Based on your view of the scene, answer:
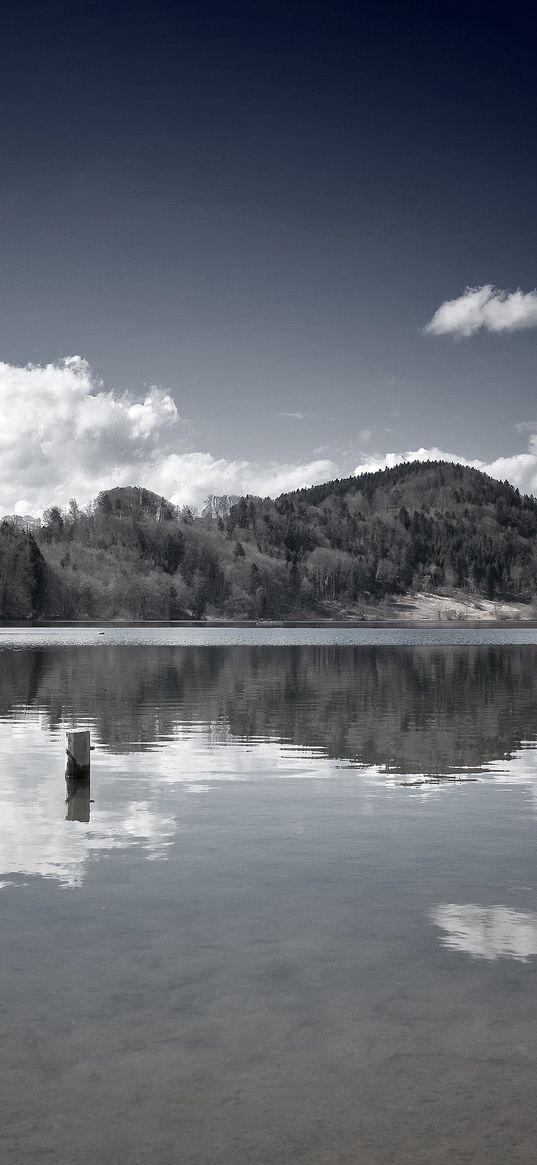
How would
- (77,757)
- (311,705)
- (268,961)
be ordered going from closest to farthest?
(268,961), (77,757), (311,705)

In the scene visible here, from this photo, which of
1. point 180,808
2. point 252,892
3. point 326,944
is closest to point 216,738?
point 180,808

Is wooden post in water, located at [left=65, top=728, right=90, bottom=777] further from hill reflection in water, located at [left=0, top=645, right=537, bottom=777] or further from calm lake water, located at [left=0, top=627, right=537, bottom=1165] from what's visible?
hill reflection in water, located at [left=0, top=645, right=537, bottom=777]

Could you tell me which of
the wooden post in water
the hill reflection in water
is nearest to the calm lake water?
the wooden post in water

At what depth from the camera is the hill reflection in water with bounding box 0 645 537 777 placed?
3259 centimetres

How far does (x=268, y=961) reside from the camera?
38.8 ft

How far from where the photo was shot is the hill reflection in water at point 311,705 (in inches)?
1283

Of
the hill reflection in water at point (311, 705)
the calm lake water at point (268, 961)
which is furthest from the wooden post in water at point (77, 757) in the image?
the hill reflection in water at point (311, 705)

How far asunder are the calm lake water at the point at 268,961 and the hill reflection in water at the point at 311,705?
2.80 metres

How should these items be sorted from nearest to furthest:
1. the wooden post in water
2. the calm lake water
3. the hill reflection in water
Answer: the calm lake water < the wooden post in water < the hill reflection in water

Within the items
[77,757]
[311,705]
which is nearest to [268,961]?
[77,757]

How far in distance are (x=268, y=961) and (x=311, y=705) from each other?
34.6m

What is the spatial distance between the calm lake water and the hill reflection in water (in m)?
2.80

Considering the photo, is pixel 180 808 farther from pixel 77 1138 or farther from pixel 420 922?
pixel 77 1138

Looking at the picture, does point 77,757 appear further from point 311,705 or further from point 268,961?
point 311,705
